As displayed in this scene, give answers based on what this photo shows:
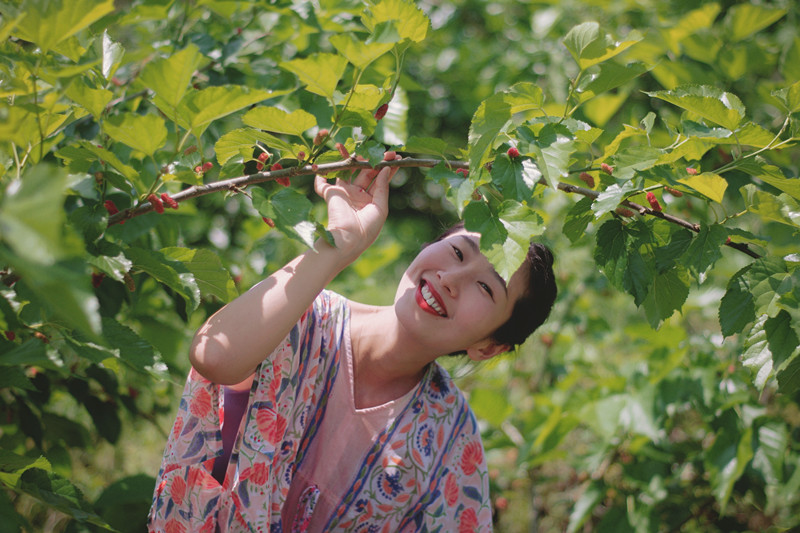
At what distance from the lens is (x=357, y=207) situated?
3.21 ft

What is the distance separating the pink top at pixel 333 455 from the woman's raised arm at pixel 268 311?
0.26 metres

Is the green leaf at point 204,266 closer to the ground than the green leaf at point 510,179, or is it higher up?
closer to the ground

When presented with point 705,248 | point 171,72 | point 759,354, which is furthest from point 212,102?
point 759,354

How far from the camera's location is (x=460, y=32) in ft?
10.7

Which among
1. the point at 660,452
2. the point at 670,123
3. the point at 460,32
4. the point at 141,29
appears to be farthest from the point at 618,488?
the point at 460,32

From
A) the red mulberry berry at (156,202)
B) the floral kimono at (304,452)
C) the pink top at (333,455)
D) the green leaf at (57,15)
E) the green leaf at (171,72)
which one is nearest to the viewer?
the green leaf at (57,15)

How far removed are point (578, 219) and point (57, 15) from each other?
63 centimetres

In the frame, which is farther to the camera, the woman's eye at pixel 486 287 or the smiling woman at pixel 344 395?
the woman's eye at pixel 486 287

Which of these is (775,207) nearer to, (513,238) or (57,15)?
(513,238)

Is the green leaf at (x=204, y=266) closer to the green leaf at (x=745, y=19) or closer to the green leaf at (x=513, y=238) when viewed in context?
the green leaf at (x=513, y=238)

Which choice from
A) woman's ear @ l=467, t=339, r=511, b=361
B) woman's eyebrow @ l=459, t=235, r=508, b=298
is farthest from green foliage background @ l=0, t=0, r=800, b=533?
woman's ear @ l=467, t=339, r=511, b=361

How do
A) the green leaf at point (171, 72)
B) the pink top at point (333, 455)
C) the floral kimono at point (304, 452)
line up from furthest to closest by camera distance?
1. the pink top at point (333, 455)
2. the floral kimono at point (304, 452)
3. the green leaf at point (171, 72)

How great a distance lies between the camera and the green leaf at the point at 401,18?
0.79 meters

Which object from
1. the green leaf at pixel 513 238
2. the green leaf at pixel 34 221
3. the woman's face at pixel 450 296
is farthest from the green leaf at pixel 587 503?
the green leaf at pixel 34 221
